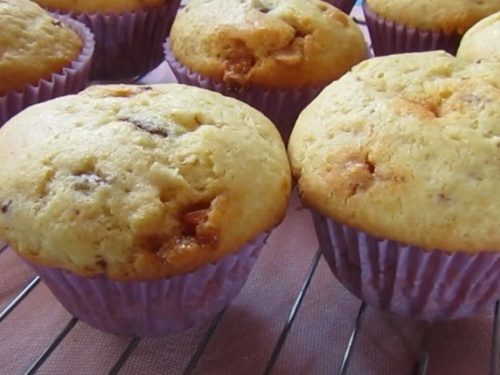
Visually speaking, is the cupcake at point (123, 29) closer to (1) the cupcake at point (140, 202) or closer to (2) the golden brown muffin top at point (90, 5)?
(2) the golden brown muffin top at point (90, 5)

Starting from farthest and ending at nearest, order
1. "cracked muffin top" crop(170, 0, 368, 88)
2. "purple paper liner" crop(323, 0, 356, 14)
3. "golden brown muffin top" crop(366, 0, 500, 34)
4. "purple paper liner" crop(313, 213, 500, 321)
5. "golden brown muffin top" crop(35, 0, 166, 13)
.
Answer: "purple paper liner" crop(323, 0, 356, 14) → "golden brown muffin top" crop(35, 0, 166, 13) → "golden brown muffin top" crop(366, 0, 500, 34) → "cracked muffin top" crop(170, 0, 368, 88) → "purple paper liner" crop(313, 213, 500, 321)

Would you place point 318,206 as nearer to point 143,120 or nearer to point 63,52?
point 143,120

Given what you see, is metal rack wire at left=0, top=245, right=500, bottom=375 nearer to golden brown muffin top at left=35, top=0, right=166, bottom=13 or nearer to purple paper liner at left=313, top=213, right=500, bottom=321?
purple paper liner at left=313, top=213, right=500, bottom=321

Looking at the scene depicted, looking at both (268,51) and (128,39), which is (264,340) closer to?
(268,51)

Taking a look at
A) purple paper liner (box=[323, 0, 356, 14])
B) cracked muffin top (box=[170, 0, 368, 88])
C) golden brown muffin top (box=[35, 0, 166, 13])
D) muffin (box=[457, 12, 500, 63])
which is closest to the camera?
muffin (box=[457, 12, 500, 63])

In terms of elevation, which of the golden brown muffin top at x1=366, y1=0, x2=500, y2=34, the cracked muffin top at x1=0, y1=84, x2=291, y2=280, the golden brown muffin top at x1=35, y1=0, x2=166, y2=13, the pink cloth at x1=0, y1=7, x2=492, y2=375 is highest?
the cracked muffin top at x1=0, y1=84, x2=291, y2=280

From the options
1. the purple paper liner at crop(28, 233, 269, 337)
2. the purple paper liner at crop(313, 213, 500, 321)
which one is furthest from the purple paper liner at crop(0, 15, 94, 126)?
the purple paper liner at crop(313, 213, 500, 321)
